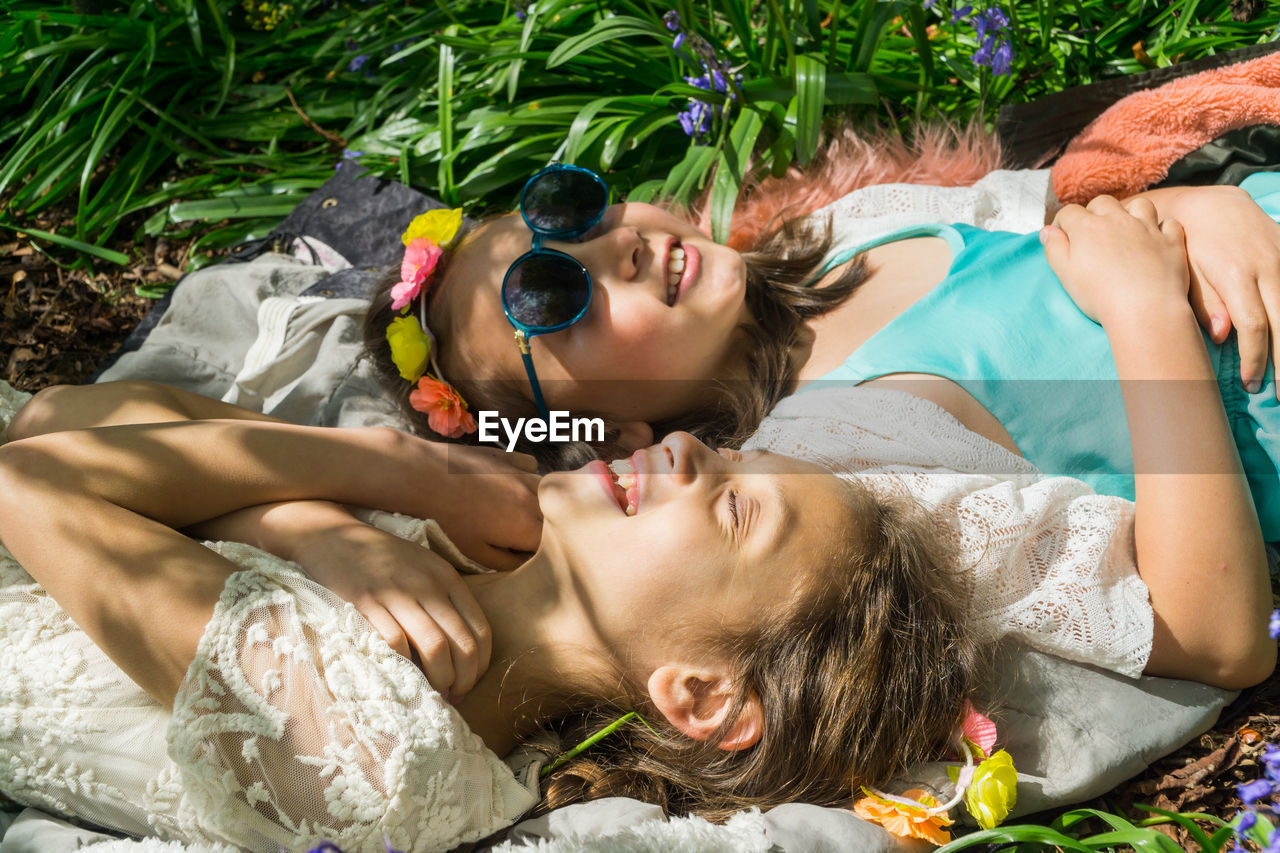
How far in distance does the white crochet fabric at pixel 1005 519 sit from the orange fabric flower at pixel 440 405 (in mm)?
964

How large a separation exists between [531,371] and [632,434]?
1.23ft

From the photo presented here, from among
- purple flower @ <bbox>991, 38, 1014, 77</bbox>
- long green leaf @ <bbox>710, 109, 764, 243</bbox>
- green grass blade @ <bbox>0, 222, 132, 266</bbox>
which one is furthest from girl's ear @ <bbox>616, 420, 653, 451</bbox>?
green grass blade @ <bbox>0, 222, 132, 266</bbox>

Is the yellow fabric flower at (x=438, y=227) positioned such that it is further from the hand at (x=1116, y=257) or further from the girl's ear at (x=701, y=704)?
the hand at (x=1116, y=257)

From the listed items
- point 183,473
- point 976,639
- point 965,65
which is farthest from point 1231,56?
point 183,473

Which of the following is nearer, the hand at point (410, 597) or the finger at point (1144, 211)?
the hand at point (410, 597)

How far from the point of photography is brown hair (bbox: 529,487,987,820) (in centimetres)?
204

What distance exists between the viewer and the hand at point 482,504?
2.44 meters

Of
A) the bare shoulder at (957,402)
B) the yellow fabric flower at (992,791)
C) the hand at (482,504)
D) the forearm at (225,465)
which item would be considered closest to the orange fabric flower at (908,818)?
the yellow fabric flower at (992,791)

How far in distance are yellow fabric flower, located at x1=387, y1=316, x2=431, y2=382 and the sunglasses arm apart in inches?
12.6

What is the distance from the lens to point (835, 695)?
80.5 inches

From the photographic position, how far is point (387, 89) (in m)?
4.09

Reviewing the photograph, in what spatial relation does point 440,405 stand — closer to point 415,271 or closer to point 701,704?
point 415,271

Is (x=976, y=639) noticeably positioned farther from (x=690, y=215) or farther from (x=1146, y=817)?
(x=690, y=215)

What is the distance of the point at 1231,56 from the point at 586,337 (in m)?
2.39
